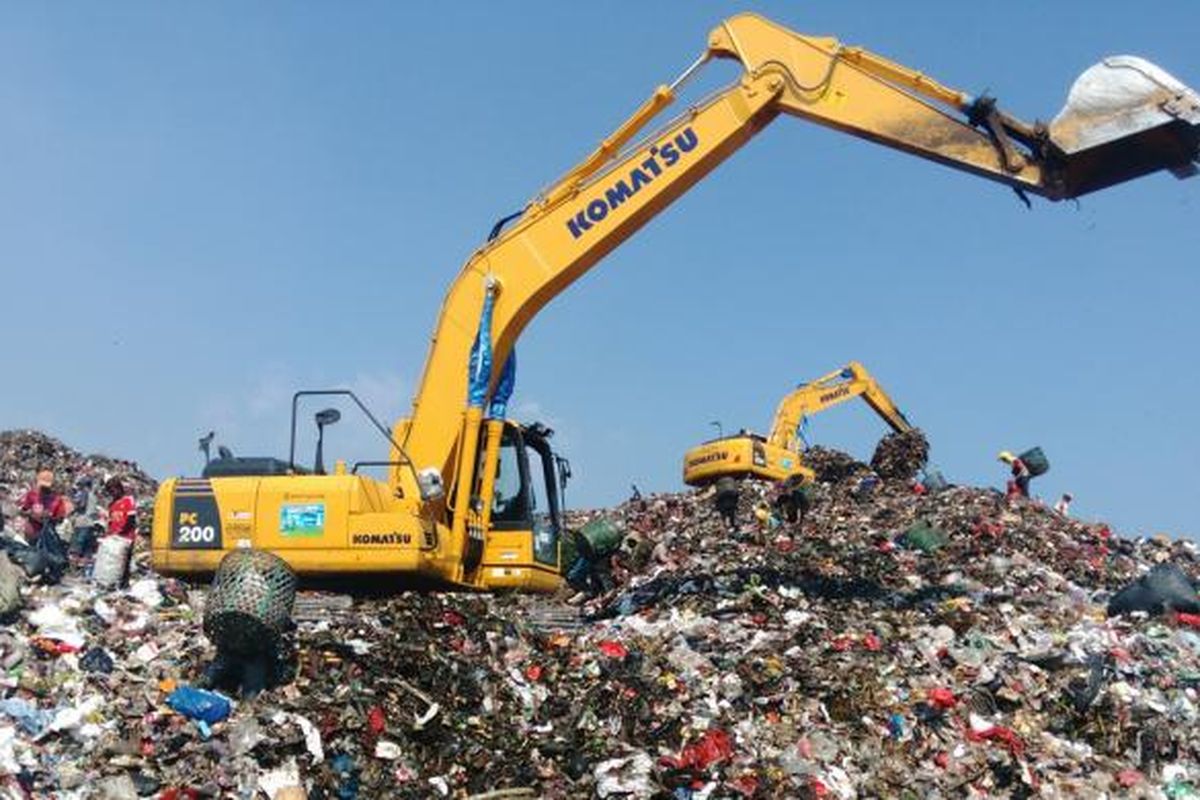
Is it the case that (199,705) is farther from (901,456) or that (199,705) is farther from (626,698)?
(901,456)

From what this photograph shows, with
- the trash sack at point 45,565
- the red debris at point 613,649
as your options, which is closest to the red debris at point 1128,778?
the red debris at point 613,649

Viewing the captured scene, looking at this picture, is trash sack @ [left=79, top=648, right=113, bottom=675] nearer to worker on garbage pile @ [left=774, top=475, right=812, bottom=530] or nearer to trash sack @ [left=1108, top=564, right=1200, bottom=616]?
trash sack @ [left=1108, top=564, right=1200, bottom=616]

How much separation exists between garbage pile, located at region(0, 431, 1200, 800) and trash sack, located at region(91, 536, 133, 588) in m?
0.12

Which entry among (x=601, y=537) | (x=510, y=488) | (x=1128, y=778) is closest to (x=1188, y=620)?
(x=1128, y=778)

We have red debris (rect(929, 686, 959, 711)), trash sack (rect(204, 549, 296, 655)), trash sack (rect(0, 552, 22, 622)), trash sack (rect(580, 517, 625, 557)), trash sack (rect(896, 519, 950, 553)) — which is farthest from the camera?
trash sack (rect(896, 519, 950, 553))

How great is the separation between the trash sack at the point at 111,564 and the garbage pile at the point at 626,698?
0.12 metres

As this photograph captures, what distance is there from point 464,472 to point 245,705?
2.92m

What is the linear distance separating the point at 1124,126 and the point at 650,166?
352 centimetres

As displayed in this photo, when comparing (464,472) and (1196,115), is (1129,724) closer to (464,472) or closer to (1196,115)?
(1196,115)

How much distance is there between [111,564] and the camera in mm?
9609

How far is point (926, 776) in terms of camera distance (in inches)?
308

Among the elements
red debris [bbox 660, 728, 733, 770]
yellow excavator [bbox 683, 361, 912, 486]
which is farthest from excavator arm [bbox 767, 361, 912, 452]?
red debris [bbox 660, 728, 733, 770]

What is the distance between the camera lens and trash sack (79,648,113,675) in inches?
305

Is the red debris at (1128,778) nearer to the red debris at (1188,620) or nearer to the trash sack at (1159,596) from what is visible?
the red debris at (1188,620)
